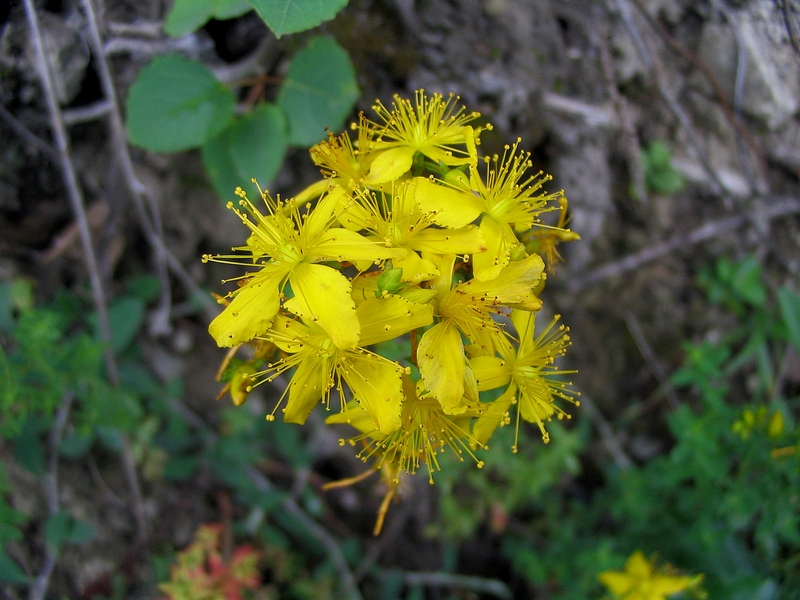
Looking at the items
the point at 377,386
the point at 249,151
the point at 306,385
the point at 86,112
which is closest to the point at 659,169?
the point at 249,151

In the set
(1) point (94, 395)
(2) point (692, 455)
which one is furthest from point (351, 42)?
(2) point (692, 455)

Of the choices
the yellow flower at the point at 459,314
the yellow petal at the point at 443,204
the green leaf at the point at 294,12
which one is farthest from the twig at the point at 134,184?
the yellow flower at the point at 459,314

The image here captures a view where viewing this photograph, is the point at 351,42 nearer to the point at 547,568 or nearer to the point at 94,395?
the point at 94,395

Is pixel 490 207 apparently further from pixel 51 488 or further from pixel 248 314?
pixel 51 488

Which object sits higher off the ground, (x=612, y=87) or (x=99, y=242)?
(x=612, y=87)

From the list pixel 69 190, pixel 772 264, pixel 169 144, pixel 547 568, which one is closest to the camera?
pixel 169 144

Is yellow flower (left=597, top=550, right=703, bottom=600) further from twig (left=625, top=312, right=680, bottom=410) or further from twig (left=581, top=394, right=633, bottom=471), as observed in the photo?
twig (left=625, top=312, right=680, bottom=410)

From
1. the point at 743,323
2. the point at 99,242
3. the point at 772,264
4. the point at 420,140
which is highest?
the point at 420,140
